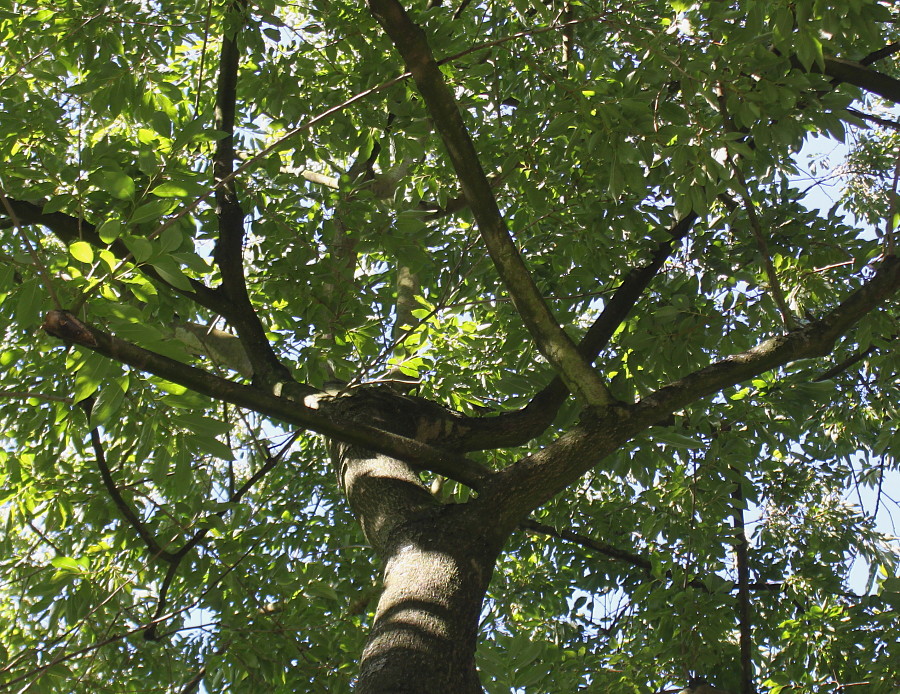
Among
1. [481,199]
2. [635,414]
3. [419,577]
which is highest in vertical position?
[481,199]

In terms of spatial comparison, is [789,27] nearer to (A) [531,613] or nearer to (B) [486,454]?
(B) [486,454]

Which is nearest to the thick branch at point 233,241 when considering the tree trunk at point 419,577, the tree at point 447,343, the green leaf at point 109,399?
the tree at point 447,343

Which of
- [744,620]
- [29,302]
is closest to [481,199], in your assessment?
[29,302]

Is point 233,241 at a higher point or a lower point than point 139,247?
higher

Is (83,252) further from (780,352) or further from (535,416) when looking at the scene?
(780,352)

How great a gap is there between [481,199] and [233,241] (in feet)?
4.03

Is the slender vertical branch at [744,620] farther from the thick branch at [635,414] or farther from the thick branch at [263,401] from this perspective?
the thick branch at [263,401]

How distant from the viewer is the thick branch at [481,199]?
2186mm

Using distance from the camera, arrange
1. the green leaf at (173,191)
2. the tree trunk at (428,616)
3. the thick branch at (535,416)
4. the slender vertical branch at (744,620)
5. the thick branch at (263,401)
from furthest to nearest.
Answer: the slender vertical branch at (744,620) → the thick branch at (535,416) → the green leaf at (173,191) → the tree trunk at (428,616) → the thick branch at (263,401)

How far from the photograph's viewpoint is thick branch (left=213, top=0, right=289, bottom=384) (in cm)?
295

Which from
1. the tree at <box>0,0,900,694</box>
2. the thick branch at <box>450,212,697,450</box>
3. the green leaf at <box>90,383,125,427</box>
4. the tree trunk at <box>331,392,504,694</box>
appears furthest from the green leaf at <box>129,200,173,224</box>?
the thick branch at <box>450,212,697,450</box>

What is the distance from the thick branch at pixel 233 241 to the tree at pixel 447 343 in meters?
0.02

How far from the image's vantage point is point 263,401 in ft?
6.53

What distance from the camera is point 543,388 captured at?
2859 mm
